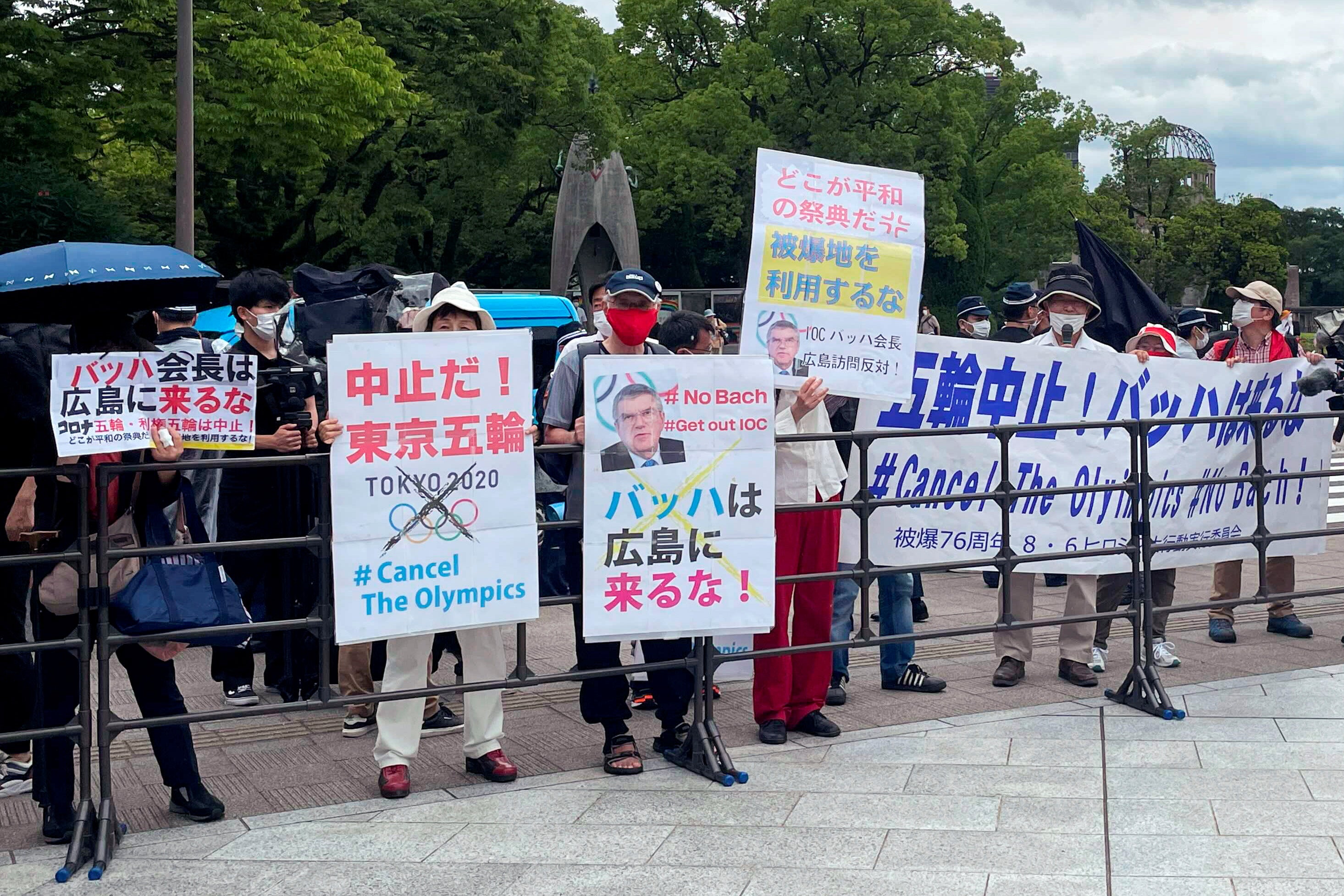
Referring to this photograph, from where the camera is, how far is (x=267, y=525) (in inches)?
261

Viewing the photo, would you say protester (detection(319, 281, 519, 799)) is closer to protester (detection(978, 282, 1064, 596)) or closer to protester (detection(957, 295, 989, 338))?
protester (detection(978, 282, 1064, 596))

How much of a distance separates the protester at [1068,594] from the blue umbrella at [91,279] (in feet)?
12.8

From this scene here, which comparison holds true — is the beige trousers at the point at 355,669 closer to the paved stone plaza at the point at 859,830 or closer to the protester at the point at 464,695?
the protester at the point at 464,695

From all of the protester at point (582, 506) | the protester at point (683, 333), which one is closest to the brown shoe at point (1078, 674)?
the protester at point (582, 506)

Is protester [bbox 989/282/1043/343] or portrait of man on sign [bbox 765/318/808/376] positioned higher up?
protester [bbox 989/282/1043/343]

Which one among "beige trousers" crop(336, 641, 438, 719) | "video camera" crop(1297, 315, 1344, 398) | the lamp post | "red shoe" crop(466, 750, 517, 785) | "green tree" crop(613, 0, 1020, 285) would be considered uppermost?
"green tree" crop(613, 0, 1020, 285)

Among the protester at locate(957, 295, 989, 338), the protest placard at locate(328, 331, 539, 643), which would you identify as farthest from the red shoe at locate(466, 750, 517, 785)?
the protester at locate(957, 295, 989, 338)

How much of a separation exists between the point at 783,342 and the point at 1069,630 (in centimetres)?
222

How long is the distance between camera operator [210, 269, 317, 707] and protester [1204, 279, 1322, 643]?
4.80 m

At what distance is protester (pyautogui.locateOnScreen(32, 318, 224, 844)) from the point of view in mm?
4629

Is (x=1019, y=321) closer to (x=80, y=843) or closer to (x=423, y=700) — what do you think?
(x=423, y=700)

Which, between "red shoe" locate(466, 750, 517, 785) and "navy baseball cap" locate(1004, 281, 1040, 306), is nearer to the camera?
"red shoe" locate(466, 750, 517, 785)

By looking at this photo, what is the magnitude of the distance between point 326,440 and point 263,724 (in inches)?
82.5

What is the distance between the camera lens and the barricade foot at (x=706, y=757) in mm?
5246
